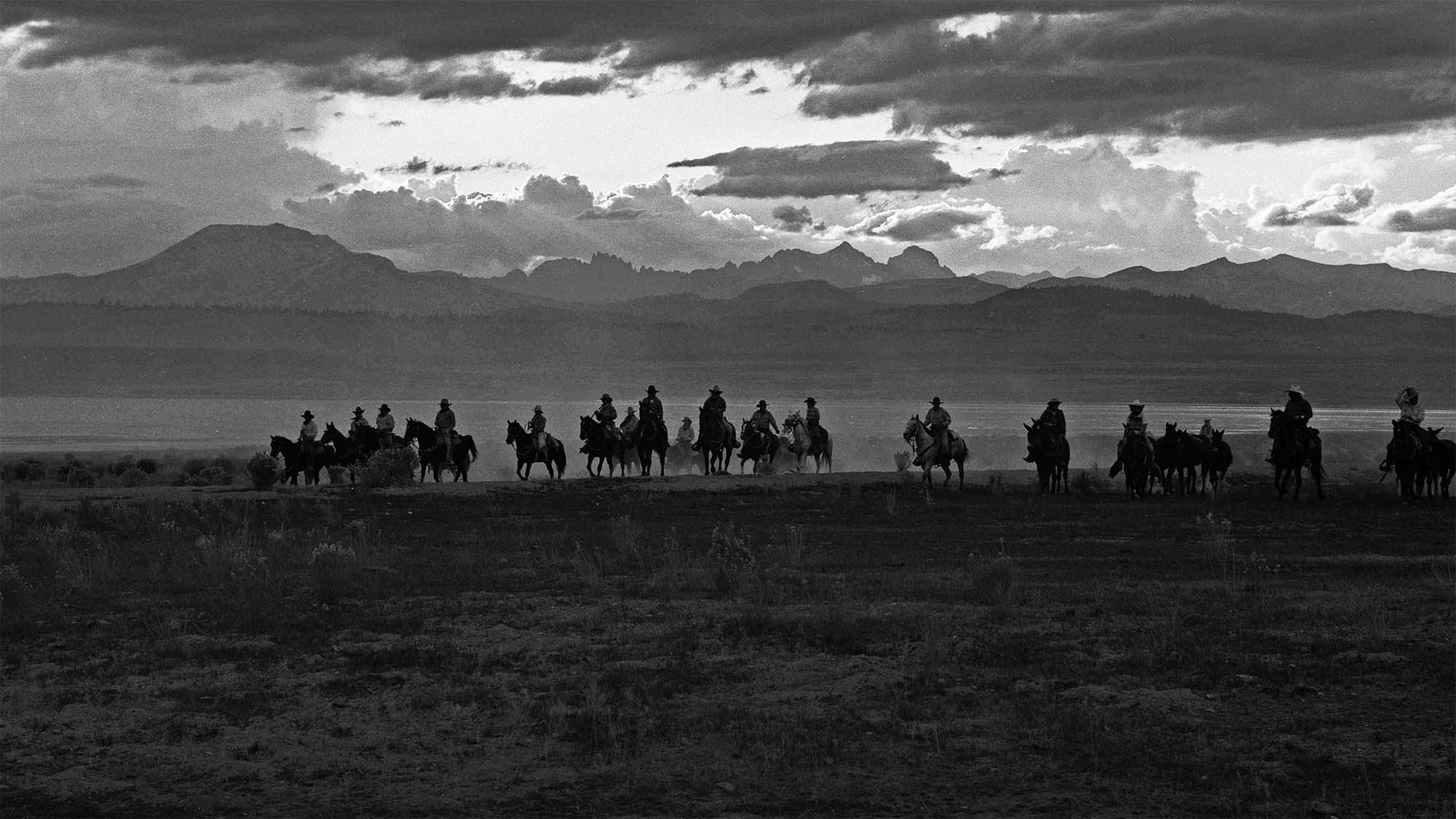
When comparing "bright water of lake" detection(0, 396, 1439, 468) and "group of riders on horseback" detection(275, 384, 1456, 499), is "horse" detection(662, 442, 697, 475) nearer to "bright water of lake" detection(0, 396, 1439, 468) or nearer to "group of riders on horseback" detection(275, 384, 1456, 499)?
"group of riders on horseback" detection(275, 384, 1456, 499)

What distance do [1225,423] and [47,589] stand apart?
239 feet

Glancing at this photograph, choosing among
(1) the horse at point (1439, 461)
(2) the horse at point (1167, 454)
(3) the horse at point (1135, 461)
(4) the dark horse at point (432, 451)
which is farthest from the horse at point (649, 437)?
(1) the horse at point (1439, 461)

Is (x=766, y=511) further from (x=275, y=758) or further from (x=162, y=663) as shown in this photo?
(x=275, y=758)

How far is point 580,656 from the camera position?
14367 mm

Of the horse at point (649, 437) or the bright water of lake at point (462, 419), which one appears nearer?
the horse at point (649, 437)

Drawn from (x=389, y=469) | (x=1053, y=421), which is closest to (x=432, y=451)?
(x=389, y=469)

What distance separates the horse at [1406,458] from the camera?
30.9m

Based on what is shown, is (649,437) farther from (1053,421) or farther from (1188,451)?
(1188,451)

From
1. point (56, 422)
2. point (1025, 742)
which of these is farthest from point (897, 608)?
point (56, 422)

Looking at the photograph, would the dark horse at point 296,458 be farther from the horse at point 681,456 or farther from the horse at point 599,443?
the horse at point 681,456

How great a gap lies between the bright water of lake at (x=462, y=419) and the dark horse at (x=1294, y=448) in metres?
23.2

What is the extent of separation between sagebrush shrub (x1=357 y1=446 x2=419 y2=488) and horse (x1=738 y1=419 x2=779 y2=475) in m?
7.82

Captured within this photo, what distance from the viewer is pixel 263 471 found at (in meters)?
36.7

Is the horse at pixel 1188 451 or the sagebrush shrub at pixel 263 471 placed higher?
Result: the horse at pixel 1188 451
